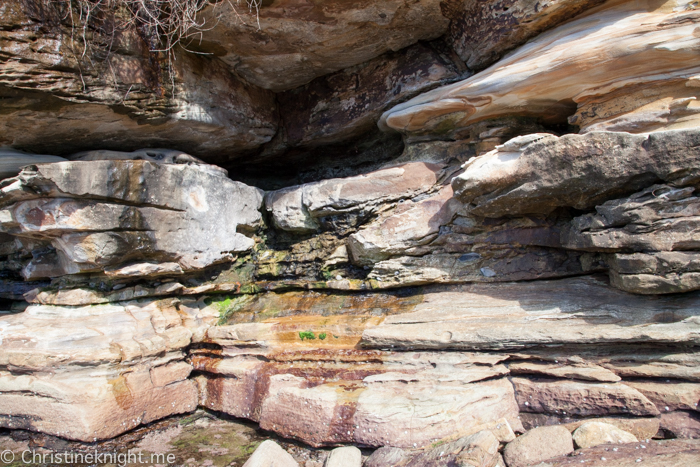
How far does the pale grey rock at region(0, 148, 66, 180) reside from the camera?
4457mm

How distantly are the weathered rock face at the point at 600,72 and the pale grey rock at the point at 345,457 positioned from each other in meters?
3.41

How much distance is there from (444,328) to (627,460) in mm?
1558

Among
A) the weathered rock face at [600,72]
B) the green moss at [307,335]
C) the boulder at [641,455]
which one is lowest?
the boulder at [641,455]

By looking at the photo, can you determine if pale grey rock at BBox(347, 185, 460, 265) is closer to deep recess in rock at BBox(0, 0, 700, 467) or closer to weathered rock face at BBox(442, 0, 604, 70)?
deep recess in rock at BBox(0, 0, 700, 467)

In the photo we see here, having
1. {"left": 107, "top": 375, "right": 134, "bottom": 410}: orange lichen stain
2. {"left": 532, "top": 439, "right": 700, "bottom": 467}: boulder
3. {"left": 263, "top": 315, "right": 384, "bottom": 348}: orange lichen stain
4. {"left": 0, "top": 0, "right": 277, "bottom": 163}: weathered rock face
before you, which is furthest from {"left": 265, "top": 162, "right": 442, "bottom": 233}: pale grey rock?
{"left": 532, "top": 439, "right": 700, "bottom": 467}: boulder

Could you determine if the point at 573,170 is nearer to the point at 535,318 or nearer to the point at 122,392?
the point at 535,318

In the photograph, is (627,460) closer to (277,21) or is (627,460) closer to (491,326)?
(491,326)

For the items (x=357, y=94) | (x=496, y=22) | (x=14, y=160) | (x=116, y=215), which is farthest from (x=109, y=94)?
(x=496, y=22)

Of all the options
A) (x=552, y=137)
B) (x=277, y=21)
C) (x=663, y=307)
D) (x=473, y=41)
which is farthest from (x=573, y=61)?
(x=277, y=21)

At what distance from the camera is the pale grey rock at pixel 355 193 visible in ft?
15.5

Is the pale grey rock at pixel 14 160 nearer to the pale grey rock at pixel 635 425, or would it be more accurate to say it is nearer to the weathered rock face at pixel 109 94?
the weathered rock face at pixel 109 94

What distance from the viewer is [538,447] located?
3.00 meters

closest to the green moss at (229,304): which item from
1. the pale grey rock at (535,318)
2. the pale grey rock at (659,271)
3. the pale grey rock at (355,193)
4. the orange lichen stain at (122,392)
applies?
the pale grey rock at (355,193)

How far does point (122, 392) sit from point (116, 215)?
1.68 meters
